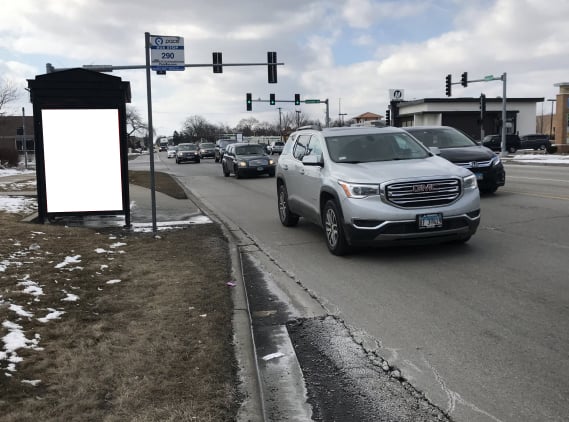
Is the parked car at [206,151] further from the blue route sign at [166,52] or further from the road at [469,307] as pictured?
the blue route sign at [166,52]

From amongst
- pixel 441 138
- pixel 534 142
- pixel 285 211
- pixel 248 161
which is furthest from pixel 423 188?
pixel 534 142

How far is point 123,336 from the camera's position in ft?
15.0

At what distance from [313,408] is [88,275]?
3.91 m

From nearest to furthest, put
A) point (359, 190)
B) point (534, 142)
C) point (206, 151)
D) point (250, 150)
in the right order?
point (359, 190)
point (250, 150)
point (206, 151)
point (534, 142)

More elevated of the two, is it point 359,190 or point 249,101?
point 249,101

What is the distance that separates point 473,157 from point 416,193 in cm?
679

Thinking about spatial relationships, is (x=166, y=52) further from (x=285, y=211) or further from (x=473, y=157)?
(x=473, y=157)

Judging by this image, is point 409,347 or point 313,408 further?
point 409,347

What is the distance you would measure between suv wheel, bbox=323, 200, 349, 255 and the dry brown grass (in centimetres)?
159

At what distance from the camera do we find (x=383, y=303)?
5629mm

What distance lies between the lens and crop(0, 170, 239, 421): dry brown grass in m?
3.37

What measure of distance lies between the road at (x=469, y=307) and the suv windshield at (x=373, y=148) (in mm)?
1415

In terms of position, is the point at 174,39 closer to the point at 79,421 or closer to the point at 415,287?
the point at 415,287

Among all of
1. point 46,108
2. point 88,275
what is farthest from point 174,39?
point 88,275
